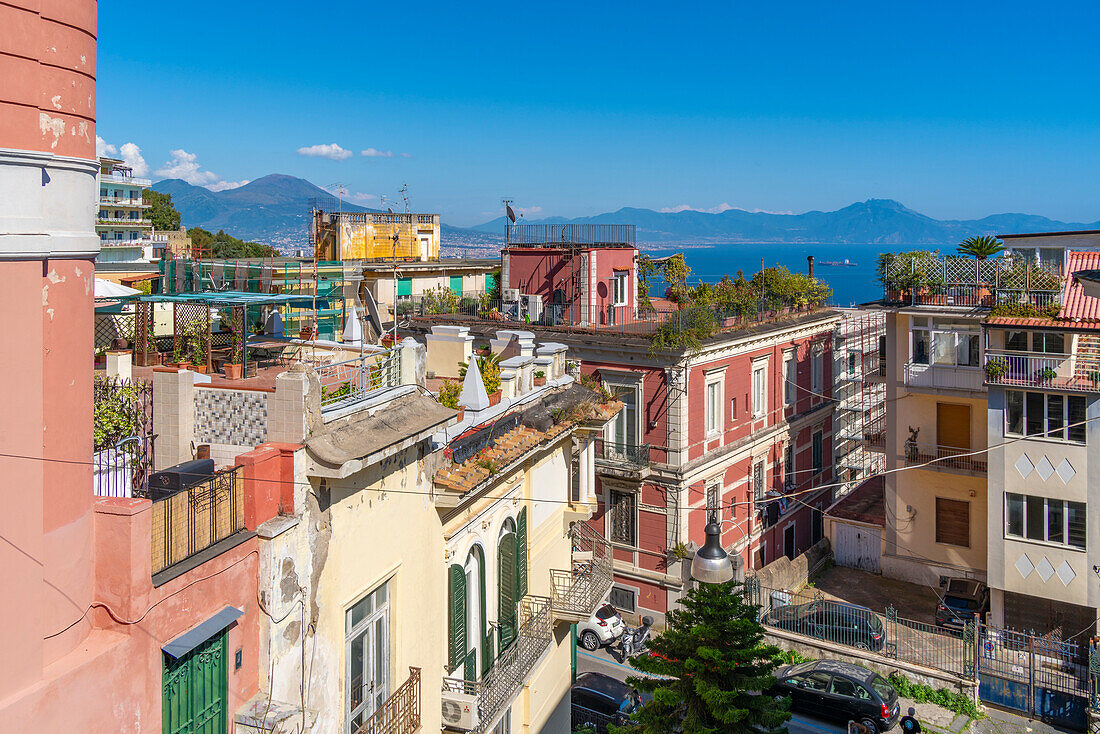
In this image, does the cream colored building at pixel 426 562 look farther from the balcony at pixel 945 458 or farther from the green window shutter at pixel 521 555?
the balcony at pixel 945 458

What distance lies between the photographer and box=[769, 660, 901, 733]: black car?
74.8 ft

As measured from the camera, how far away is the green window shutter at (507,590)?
566 inches

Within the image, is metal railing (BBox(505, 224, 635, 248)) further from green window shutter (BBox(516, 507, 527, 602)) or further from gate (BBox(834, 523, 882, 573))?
green window shutter (BBox(516, 507, 527, 602))

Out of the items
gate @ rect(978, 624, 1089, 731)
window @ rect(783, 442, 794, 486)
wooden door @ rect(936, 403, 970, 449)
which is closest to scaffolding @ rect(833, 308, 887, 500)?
window @ rect(783, 442, 794, 486)

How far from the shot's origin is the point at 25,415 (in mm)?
6309

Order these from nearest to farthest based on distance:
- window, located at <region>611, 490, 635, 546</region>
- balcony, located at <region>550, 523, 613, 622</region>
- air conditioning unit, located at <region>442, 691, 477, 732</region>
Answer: air conditioning unit, located at <region>442, 691, 477, 732</region>
balcony, located at <region>550, 523, 613, 622</region>
window, located at <region>611, 490, 635, 546</region>

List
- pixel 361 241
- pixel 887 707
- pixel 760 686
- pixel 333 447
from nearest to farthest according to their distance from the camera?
pixel 333 447, pixel 760 686, pixel 887 707, pixel 361 241

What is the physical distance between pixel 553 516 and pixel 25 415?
1183cm

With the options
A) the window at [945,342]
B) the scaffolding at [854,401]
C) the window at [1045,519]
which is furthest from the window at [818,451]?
the window at [1045,519]

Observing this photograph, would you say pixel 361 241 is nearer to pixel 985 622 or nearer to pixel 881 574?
pixel 881 574

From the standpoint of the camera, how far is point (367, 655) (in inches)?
→ 408

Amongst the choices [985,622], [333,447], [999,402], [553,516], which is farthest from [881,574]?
[333,447]

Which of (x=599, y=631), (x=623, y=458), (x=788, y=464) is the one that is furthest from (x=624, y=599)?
(x=788, y=464)

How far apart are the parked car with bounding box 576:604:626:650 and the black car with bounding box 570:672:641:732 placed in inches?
187
